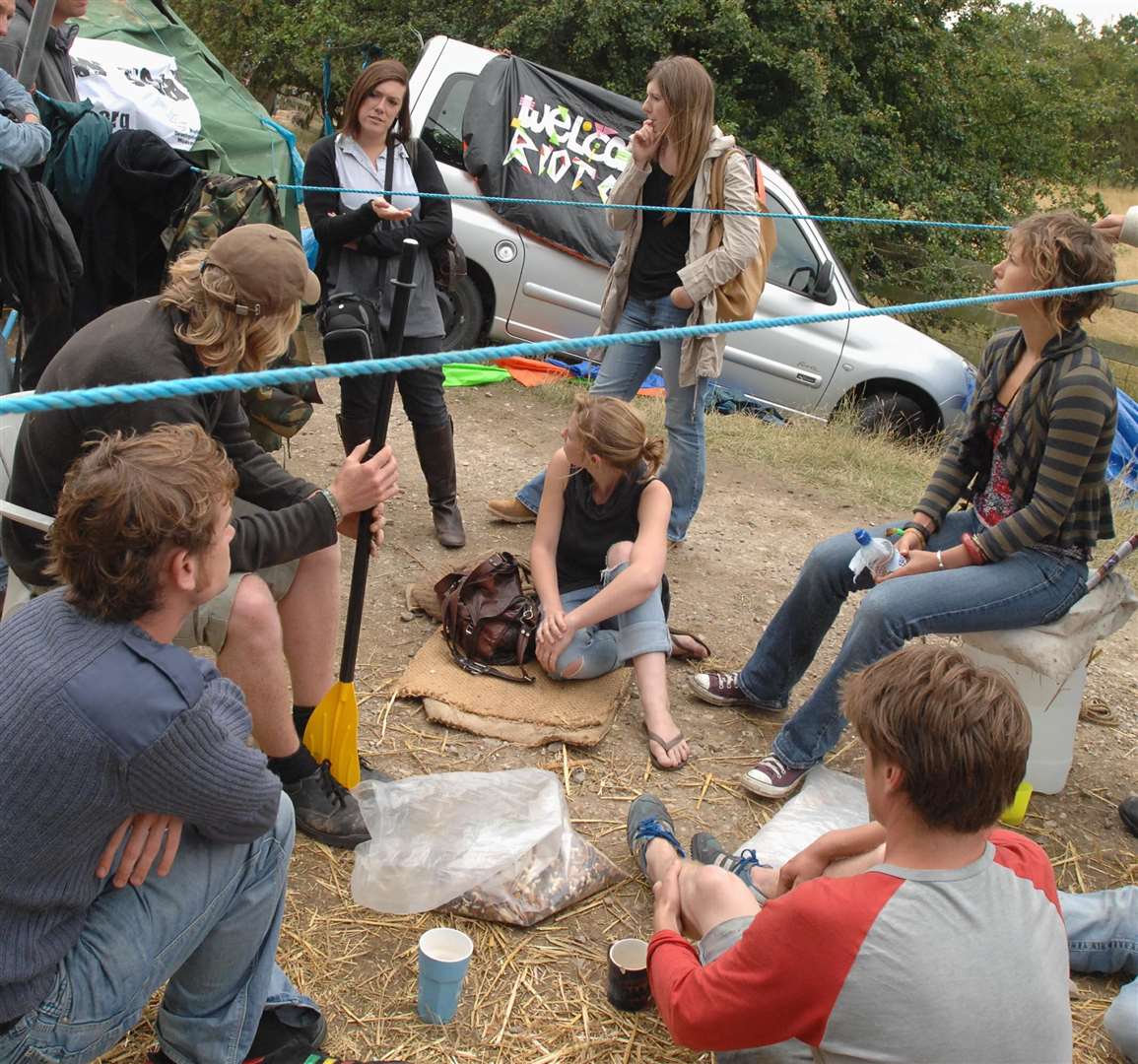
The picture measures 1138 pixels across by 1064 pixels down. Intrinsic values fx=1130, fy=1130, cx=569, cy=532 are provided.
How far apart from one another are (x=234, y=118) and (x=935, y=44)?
7549 millimetres

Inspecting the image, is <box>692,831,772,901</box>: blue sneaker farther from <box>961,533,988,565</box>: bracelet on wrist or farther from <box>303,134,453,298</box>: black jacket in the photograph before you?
<box>303,134,453,298</box>: black jacket

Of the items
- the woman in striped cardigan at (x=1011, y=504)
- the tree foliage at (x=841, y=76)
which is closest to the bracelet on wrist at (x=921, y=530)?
the woman in striped cardigan at (x=1011, y=504)

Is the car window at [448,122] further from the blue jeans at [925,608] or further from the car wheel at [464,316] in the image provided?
the blue jeans at [925,608]

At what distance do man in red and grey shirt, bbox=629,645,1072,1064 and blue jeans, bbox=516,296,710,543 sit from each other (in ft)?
8.69

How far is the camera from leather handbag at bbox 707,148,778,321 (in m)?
4.12

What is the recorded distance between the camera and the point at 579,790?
314 cm

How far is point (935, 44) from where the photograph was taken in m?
11.2

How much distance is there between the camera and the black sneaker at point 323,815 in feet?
8.95

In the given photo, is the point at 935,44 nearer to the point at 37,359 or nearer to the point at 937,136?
the point at 937,136

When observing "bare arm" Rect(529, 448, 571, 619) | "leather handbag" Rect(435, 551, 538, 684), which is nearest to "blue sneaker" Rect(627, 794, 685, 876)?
"leather handbag" Rect(435, 551, 538, 684)

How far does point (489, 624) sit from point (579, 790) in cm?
68

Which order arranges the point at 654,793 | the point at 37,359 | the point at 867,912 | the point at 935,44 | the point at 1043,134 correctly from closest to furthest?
1. the point at 867,912
2. the point at 654,793
3. the point at 37,359
4. the point at 935,44
5. the point at 1043,134

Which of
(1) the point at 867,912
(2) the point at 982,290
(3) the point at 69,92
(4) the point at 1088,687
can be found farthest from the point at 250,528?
(2) the point at 982,290

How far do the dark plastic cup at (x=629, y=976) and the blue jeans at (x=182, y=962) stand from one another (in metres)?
0.72
